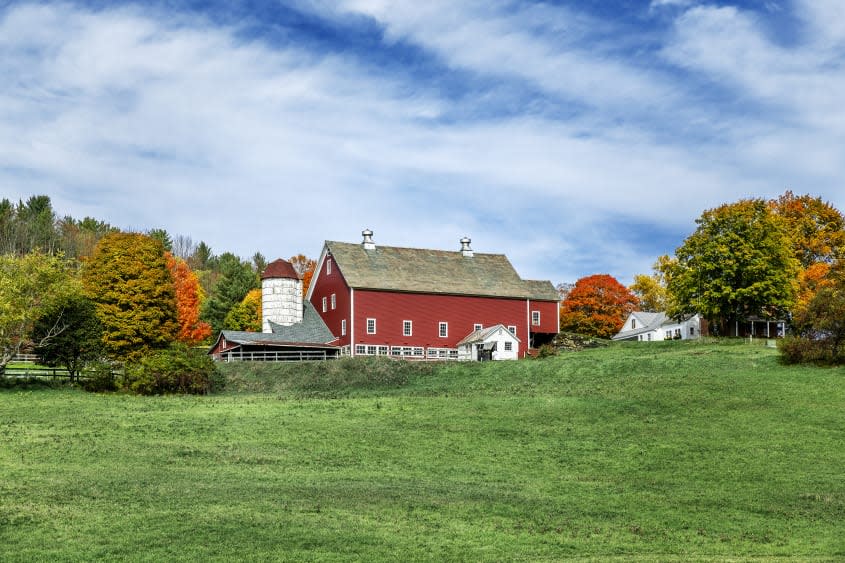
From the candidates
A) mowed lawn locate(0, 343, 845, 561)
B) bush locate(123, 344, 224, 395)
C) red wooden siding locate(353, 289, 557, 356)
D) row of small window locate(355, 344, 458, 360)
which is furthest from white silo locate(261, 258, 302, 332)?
mowed lawn locate(0, 343, 845, 561)

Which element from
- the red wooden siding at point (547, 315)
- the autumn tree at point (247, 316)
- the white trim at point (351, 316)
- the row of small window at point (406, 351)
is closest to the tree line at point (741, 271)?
the red wooden siding at point (547, 315)

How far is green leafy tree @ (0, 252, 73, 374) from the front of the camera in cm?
4531

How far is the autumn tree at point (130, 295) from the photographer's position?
176 ft

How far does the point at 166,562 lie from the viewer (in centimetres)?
1612

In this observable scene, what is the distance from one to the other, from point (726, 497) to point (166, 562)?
1404 centimetres

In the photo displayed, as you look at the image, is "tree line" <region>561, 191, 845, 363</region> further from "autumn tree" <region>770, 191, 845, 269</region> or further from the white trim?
the white trim

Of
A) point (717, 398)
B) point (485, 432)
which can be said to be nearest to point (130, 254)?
point (485, 432)

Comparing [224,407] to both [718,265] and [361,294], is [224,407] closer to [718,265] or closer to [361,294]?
[361,294]

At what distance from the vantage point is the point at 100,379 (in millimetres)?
46938

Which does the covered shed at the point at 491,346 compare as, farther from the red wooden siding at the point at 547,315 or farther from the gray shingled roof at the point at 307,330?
the gray shingled roof at the point at 307,330

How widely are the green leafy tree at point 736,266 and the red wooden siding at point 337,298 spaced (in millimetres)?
24738

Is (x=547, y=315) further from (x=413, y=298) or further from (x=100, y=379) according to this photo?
(x=100, y=379)

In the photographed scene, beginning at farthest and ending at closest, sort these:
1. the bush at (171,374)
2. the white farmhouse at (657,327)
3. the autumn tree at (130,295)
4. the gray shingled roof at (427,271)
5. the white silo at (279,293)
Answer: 1. the white farmhouse at (657,327)
2. the gray shingled roof at (427,271)
3. the white silo at (279,293)
4. the autumn tree at (130,295)
5. the bush at (171,374)

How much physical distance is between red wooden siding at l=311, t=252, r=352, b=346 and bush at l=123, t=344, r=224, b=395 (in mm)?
14597
